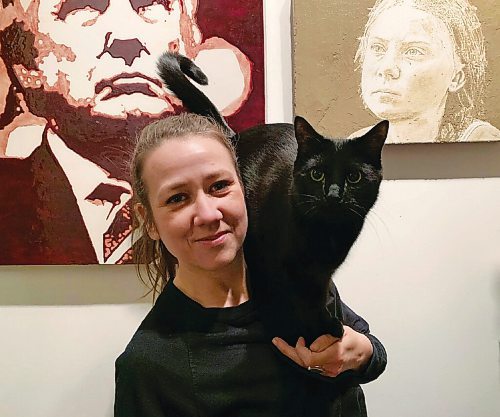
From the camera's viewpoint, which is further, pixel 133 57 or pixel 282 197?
pixel 133 57

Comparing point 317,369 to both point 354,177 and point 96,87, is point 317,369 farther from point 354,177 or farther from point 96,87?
point 96,87

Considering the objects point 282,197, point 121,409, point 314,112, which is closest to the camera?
point 121,409

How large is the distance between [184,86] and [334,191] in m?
0.38

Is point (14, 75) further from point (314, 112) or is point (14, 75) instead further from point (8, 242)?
point (314, 112)

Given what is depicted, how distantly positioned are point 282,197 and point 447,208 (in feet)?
1.99

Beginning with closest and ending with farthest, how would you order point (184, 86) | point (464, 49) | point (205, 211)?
point (205, 211)
point (184, 86)
point (464, 49)

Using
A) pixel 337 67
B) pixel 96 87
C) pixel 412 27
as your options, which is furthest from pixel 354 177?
pixel 96 87

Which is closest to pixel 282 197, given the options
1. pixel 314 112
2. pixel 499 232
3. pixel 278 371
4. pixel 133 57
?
pixel 278 371

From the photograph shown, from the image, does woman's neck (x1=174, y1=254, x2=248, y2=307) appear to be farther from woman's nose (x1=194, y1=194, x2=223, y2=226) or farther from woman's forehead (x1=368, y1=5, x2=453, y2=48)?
woman's forehead (x1=368, y1=5, x2=453, y2=48)

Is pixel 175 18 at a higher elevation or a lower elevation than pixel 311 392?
higher

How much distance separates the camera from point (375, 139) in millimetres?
928

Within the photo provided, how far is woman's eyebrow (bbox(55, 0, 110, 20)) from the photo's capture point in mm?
1319

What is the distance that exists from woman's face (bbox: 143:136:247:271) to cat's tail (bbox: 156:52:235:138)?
0.19 m

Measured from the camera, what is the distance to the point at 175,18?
132 centimetres
